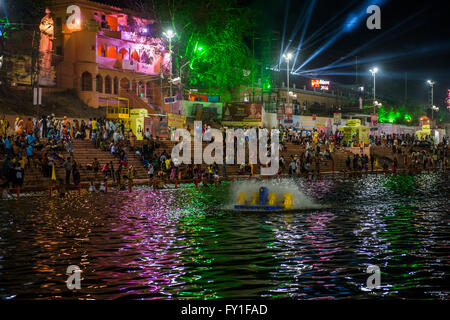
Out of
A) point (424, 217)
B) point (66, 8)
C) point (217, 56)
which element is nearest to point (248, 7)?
point (217, 56)

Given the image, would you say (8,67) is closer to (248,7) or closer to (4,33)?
(4,33)

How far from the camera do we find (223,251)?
10.5m

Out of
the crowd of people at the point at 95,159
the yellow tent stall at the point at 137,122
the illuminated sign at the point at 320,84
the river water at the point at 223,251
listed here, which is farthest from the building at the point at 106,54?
the river water at the point at 223,251

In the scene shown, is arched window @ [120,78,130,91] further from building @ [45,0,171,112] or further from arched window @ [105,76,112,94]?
arched window @ [105,76,112,94]

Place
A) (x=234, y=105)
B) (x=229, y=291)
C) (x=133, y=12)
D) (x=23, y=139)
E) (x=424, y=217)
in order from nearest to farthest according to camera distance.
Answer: (x=229, y=291) < (x=424, y=217) < (x=23, y=139) < (x=234, y=105) < (x=133, y=12)

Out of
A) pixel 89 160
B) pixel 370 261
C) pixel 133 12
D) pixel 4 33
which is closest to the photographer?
pixel 370 261

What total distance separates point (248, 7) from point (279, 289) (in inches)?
1908

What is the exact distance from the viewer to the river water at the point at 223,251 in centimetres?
750

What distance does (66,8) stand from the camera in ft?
188

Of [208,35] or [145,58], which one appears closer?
[208,35]

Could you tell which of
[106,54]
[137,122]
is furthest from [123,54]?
[137,122]

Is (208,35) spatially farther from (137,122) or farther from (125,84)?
(137,122)

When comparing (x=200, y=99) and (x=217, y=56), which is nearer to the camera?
(x=217, y=56)

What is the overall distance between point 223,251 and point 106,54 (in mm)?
49615
